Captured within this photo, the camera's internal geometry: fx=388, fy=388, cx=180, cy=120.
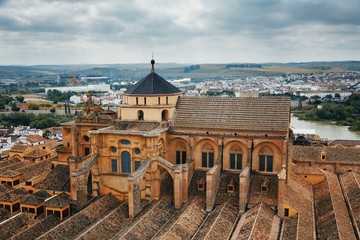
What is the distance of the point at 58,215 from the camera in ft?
101

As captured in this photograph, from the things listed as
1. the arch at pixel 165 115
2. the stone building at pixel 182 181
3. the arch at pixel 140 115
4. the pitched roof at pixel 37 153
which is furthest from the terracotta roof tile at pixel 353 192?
the pitched roof at pixel 37 153

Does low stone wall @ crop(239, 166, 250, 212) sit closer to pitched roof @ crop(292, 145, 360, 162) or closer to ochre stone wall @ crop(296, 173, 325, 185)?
ochre stone wall @ crop(296, 173, 325, 185)

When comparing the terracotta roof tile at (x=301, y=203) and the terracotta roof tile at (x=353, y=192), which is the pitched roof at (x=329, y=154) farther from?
the terracotta roof tile at (x=301, y=203)

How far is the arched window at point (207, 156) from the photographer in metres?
36.1

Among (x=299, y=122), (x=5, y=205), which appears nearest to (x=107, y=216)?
(x=5, y=205)

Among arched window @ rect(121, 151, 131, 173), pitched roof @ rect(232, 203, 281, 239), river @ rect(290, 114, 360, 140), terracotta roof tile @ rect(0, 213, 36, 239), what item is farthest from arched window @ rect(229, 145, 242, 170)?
river @ rect(290, 114, 360, 140)

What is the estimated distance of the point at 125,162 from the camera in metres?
34.8

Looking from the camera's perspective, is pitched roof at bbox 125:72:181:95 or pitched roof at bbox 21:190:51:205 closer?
pitched roof at bbox 21:190:51:205

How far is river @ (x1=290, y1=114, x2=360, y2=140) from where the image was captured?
85.4 meters

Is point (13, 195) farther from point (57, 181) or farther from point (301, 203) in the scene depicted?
point (301, 203)

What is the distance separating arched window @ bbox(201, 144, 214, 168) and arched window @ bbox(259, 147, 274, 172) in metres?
4.49

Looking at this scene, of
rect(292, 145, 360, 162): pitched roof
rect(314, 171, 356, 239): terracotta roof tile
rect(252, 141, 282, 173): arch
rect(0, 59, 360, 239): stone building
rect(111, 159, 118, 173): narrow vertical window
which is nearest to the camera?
rect(314, 171, 356, 239): terracotta roof tile

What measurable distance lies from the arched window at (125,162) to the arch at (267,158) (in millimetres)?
11142

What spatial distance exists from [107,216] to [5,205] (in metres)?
10.5
